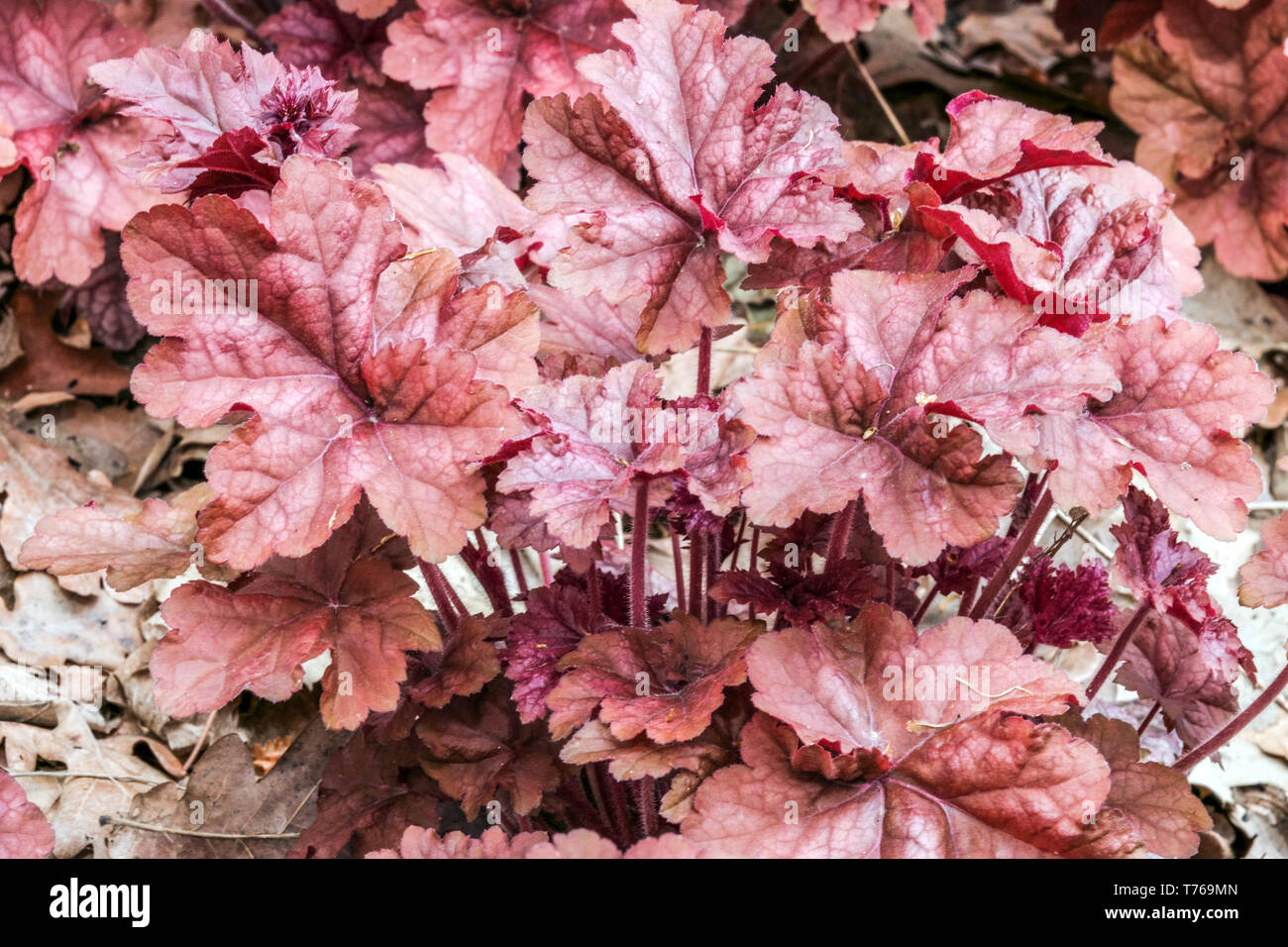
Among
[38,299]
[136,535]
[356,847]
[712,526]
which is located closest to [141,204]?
[38,299]

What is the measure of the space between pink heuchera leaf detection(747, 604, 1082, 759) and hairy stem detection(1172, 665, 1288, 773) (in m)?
0.42

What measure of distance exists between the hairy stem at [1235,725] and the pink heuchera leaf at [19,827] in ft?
6.05

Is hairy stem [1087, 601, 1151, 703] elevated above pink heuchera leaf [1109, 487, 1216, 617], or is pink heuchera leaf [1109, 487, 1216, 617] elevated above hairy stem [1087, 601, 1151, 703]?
pink heuchera leaf [1109, 487, 1216, 617]

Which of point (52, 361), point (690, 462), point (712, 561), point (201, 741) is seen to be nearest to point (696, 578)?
point (712, 561)

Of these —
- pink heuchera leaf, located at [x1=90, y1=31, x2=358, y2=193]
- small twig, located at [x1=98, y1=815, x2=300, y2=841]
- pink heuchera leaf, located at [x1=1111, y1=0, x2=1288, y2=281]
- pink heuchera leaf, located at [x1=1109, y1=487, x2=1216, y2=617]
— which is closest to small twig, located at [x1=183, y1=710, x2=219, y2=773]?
small twig, located at [x1=98, y1=815, x2=300, y2=841]

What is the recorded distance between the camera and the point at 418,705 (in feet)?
6.31

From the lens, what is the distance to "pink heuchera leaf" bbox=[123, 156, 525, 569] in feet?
5.19

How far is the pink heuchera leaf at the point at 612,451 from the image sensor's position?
4.95 feet

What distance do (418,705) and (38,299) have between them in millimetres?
2036

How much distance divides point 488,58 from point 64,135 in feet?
3.59

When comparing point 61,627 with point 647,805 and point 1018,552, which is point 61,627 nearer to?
point 647,805

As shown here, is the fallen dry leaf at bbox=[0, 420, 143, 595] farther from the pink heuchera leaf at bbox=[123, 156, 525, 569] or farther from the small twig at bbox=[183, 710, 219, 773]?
the pink heuchera leaf at bbox=[123, 156, 525, 569]

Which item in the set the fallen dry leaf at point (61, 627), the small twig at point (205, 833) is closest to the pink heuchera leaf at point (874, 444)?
the small twig at point (205, 833)

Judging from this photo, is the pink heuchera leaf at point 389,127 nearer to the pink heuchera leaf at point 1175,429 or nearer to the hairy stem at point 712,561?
the hairy stem at point 712,561
